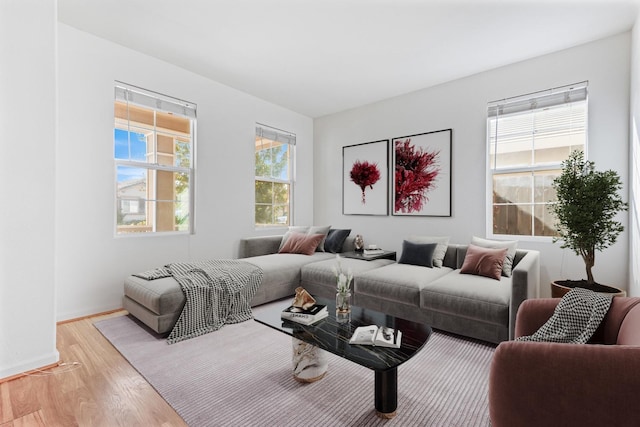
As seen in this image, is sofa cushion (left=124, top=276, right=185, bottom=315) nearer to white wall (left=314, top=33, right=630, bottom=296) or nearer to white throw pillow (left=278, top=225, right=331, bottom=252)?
white throw pillow (left=278, top=225, right=331, bottom=252)

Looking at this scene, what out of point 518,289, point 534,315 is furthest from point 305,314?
point 518,289

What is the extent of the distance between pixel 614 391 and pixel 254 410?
5.18 feet

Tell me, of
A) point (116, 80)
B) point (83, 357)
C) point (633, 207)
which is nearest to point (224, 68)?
point (116, 80)

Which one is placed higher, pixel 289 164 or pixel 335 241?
pixel 289 164

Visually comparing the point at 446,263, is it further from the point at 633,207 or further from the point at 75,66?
the point at 75,66

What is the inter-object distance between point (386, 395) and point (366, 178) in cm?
360

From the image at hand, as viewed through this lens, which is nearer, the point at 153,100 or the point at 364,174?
the point at 153,100

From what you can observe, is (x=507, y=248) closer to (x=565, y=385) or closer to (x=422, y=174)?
(x=422, y=174)

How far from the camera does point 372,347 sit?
1716 mm

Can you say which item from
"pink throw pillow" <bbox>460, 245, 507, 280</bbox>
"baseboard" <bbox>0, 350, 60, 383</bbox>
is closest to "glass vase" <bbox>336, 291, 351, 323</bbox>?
"pink throw pillow" <bbox>460, 245, 507, 280</bbox>

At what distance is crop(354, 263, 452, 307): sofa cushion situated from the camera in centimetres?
293

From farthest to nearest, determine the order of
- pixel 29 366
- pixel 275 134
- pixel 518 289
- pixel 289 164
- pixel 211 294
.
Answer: pixel 289 164
pixel 275 134
pixel 211 294
pixel 518 289
pixel 29 366

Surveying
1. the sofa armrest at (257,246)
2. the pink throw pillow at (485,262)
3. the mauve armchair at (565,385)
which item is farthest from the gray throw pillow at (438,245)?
the mauve armchair at (565,385)

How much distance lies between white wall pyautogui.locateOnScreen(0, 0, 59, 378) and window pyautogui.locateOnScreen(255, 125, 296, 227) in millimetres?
2794
